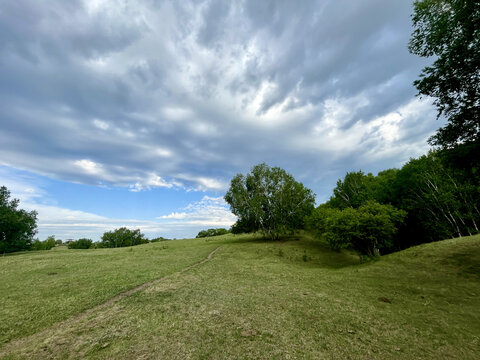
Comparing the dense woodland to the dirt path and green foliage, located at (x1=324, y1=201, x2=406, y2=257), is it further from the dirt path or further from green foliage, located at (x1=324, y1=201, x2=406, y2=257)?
the dirt path

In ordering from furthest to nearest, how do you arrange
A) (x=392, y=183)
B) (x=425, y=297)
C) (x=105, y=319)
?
(x=392, y=183) < (x=425, y=297) < (x=105, y=319)

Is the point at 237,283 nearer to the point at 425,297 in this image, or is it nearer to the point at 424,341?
the point at 424,341

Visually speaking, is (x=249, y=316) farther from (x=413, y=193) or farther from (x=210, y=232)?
(x=210, y=232)

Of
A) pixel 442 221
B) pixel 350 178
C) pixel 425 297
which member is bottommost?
pixel 425 297

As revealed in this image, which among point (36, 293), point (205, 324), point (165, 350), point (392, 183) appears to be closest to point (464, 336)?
point (205, 324)

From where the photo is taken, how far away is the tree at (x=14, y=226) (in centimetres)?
3866

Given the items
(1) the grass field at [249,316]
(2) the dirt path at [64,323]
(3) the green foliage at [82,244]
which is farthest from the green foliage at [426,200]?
(3) the green foliage at [82,244]

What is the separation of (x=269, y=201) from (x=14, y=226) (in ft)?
184

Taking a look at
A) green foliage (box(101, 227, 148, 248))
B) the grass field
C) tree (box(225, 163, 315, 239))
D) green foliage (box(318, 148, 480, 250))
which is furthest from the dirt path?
green foliage (box(101, 227, 148, 248))

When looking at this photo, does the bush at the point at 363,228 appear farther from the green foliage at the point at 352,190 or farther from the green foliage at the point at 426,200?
the green foliage at the point at 352,190

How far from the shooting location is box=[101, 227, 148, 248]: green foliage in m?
91.6

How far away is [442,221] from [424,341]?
40120 millimetres

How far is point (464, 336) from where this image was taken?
18.6 ft

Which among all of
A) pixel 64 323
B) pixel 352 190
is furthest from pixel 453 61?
pixel 352 190
